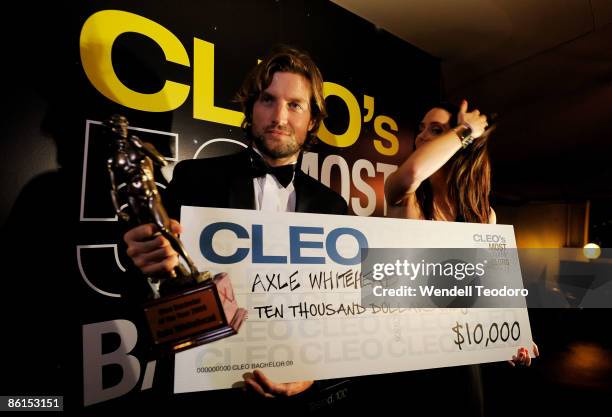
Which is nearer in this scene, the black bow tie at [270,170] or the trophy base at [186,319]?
the trophy base at [186,319]

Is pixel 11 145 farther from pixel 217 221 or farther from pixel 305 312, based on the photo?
pixel 305 312

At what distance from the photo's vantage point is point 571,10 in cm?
216

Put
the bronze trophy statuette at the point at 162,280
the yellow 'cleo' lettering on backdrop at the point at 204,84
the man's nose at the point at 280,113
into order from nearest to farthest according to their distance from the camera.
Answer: the bronze trophy statuette at the point at 162,280 → the man's nose at the point at 280,113 → the yellow 'cleo' lettering on backdrop at the point at 204,84

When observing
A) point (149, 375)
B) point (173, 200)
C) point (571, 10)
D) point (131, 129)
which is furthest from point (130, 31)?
point (571, 10)

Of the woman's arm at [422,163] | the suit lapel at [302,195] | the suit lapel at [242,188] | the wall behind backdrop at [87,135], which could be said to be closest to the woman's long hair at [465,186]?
the woman's arm at [422,163]

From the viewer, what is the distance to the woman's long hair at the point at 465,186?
1569mm

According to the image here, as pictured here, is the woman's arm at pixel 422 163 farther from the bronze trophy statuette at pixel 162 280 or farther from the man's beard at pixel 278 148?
the bronze trophy statuette at pixel 162 280

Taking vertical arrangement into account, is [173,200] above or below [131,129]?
below

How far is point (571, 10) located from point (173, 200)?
2.54 meters

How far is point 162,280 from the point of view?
2.82ft

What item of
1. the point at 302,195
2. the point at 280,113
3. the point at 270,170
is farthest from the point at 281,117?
the point at 302,195

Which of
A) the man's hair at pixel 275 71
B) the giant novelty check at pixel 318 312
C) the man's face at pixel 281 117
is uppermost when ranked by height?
the man's hair at pixel 275 71

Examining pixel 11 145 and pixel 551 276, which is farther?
pixel 551 276

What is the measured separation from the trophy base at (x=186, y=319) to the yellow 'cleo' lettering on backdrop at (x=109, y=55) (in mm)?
905
